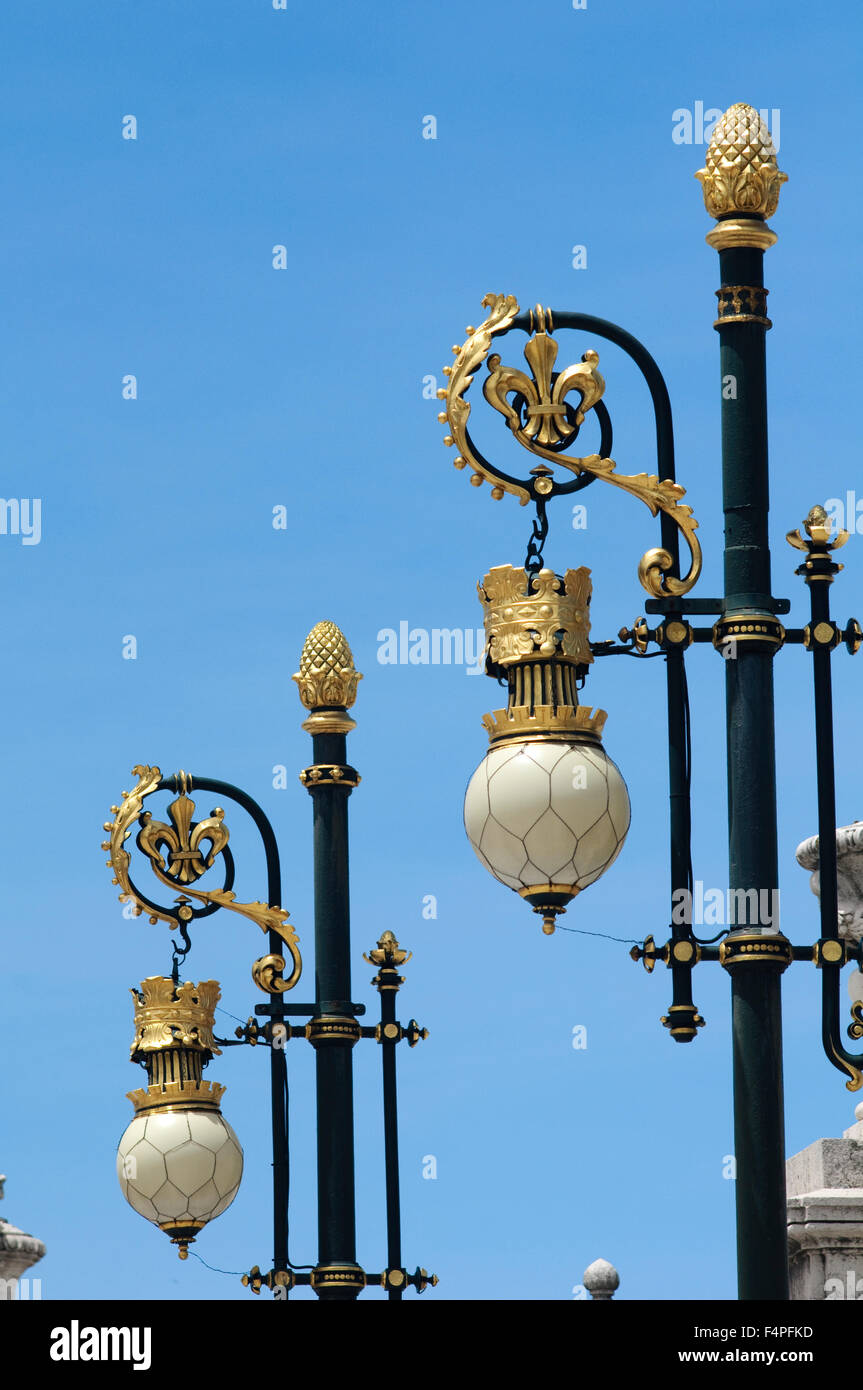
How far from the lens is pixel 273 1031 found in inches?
779

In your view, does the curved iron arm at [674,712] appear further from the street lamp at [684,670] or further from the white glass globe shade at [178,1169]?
the white glass globe shade at [178,1169]

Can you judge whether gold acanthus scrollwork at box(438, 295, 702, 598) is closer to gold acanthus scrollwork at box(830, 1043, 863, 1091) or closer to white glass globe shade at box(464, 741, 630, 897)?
white glass globe shade at box(464, 741, 630, 897)

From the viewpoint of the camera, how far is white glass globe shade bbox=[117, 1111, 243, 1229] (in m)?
19.2

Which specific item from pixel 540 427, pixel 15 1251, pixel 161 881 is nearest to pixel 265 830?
pixel 161 881

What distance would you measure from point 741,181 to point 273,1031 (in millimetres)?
8266

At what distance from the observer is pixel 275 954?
19906mm

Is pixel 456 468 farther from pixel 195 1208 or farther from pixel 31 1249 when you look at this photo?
pixel 31 1249

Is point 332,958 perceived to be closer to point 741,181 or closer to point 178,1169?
point 178,1169

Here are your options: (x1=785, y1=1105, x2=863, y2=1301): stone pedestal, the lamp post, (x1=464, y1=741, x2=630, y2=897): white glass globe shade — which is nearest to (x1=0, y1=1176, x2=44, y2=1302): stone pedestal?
the lamp post
